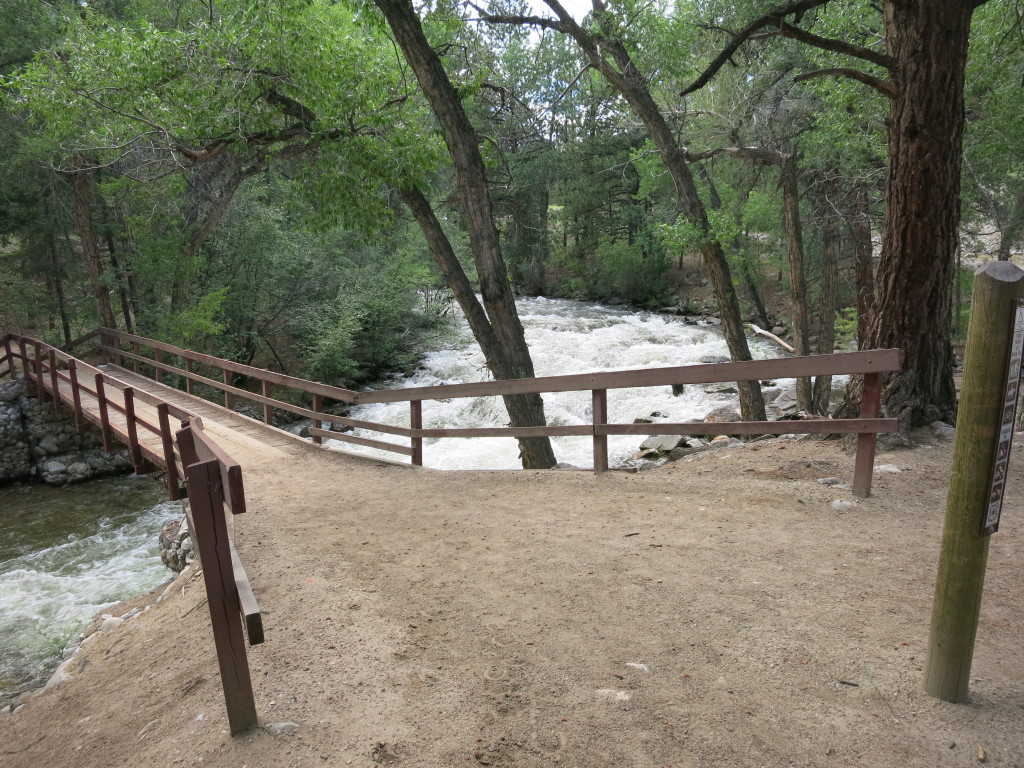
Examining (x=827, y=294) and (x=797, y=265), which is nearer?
(x=797, y=265)

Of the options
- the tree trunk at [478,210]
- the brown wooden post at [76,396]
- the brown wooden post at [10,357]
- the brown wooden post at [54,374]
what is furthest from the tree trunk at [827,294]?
the brown wooden post at [10,357]

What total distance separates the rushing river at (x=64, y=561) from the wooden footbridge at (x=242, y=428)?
128cm

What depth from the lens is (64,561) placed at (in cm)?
865

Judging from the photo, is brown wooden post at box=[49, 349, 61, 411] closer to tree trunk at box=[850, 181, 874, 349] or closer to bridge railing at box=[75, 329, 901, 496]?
bridge railing at box=[75, 329, 901, 496]

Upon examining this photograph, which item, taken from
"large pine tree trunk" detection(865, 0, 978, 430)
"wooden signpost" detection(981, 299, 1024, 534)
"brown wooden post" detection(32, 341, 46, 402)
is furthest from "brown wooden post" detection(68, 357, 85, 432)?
"wooden signpost" detection(981, 299, 1024, 534)

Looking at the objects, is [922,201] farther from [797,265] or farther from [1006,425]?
[797,265]

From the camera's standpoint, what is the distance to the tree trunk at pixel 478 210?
7551mm

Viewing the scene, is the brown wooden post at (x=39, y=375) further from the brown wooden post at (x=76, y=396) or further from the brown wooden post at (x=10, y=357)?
the brown wooden post at (x=76, y=396)

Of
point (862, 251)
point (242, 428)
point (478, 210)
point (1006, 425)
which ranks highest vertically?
point (478, 210)

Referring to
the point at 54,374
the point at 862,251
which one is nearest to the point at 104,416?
the point at 54,374

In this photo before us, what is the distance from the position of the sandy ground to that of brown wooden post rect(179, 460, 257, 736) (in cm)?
15

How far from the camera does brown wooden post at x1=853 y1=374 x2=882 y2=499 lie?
4570mm

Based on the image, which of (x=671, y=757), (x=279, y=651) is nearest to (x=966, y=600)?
(x=671, y=757)

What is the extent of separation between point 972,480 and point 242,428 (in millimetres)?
10103
